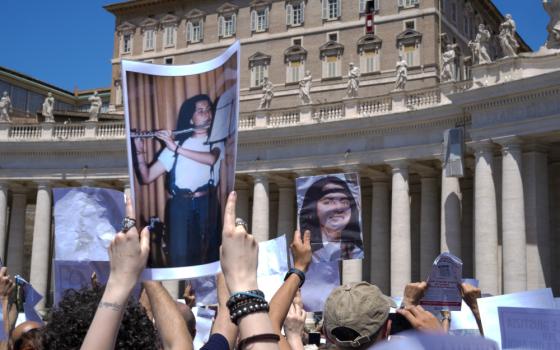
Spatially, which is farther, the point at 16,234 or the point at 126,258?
the point at 16,234

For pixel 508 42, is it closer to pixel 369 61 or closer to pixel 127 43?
pixel 369 61

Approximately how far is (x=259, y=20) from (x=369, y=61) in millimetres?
13022

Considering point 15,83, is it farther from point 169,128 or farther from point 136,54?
point 169,128

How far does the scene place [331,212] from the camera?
96.3 ft

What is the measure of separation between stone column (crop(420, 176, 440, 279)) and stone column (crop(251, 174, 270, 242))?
920cm

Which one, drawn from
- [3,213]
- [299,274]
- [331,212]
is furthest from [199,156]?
[3,213]

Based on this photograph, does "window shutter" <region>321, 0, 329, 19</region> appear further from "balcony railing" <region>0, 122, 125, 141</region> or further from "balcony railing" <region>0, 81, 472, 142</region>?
"balcony railing" <region>0, 122, 125, 141</region>

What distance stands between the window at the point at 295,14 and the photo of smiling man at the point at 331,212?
48.9 meters

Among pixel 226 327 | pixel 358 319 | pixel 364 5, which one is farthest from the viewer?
pixel 364 5

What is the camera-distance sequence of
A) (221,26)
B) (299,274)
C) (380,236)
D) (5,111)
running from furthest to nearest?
(221,26) → (5,111) → (380,236) → (299,274)

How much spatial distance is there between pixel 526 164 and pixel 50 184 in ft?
101

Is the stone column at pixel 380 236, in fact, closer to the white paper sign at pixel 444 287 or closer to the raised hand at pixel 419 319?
the white paper sign at pixel 444 287

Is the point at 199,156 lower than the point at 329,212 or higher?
higher

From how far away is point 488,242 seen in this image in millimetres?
37375
